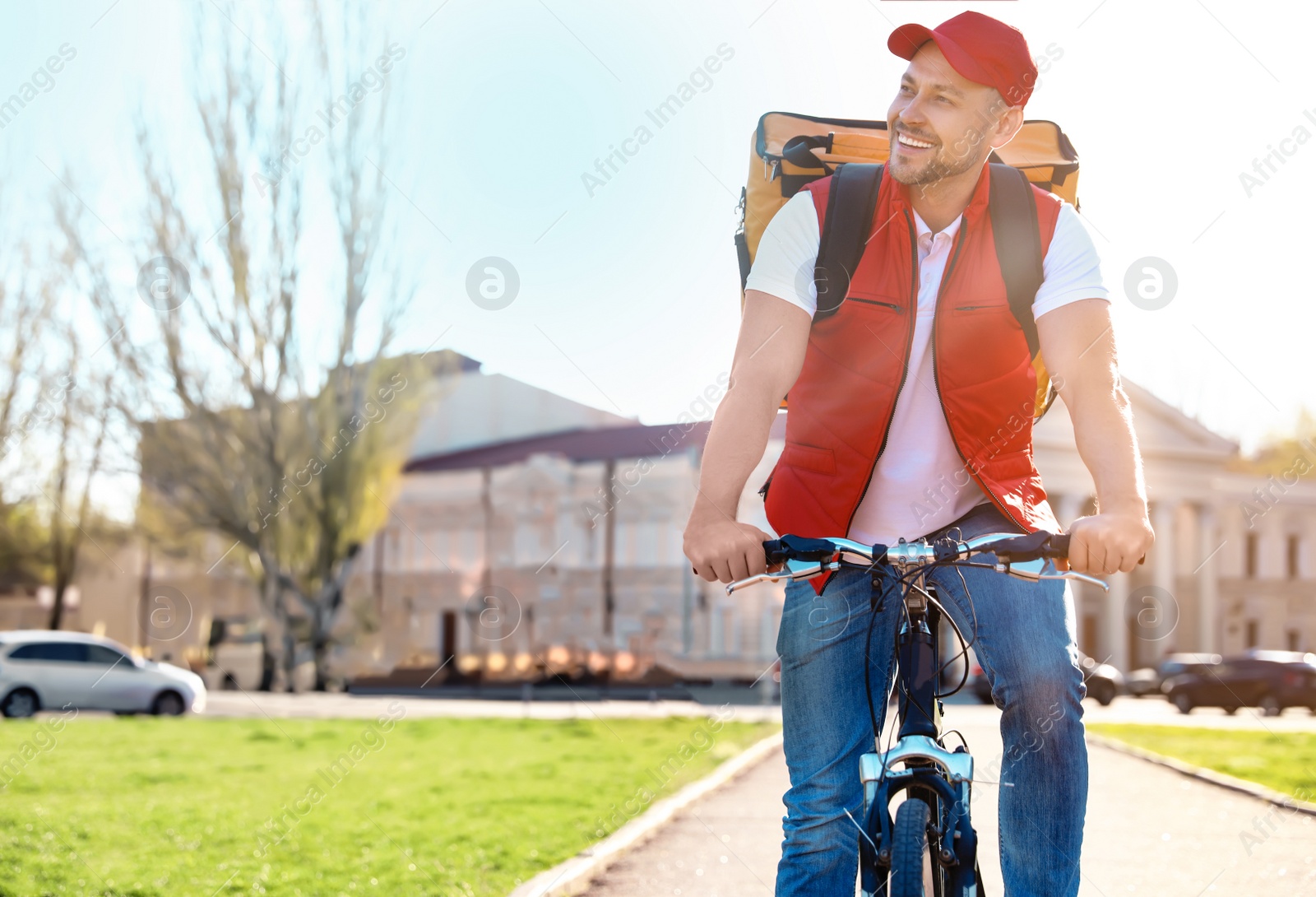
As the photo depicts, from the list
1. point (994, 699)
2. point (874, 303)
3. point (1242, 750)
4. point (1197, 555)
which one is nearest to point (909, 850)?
point (994, 699)

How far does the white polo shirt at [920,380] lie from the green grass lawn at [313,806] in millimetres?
3013

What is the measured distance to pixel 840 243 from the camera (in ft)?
8.40

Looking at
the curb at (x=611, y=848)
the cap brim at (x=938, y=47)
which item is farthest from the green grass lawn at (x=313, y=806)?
the cap brim at (x=938, y=47)

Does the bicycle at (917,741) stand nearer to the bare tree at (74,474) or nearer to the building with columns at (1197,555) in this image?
the bare tree at (74,474)

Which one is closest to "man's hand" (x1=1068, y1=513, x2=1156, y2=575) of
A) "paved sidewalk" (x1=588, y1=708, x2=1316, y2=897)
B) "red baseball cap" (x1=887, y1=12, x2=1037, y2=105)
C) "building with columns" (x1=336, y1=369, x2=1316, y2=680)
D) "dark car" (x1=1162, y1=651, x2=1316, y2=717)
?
"red baseball cap" (x1=887, y1=12, x2=1037, y2=105)

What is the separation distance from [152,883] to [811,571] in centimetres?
397

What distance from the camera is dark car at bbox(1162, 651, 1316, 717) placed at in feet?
94.8

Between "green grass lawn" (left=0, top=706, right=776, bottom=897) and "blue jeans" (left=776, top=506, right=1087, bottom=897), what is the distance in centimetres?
282

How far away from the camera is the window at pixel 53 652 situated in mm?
21375

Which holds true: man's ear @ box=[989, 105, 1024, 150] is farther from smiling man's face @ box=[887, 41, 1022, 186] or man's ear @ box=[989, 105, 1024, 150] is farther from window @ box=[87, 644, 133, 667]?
window @ box=[87, 644, 133, 667]

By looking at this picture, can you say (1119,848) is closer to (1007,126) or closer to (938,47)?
(1007,126)

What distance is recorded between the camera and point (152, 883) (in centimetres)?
510

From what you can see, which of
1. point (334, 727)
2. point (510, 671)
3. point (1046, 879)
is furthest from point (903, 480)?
point (510, 671)

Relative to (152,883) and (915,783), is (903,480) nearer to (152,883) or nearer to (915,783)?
(915,783)
